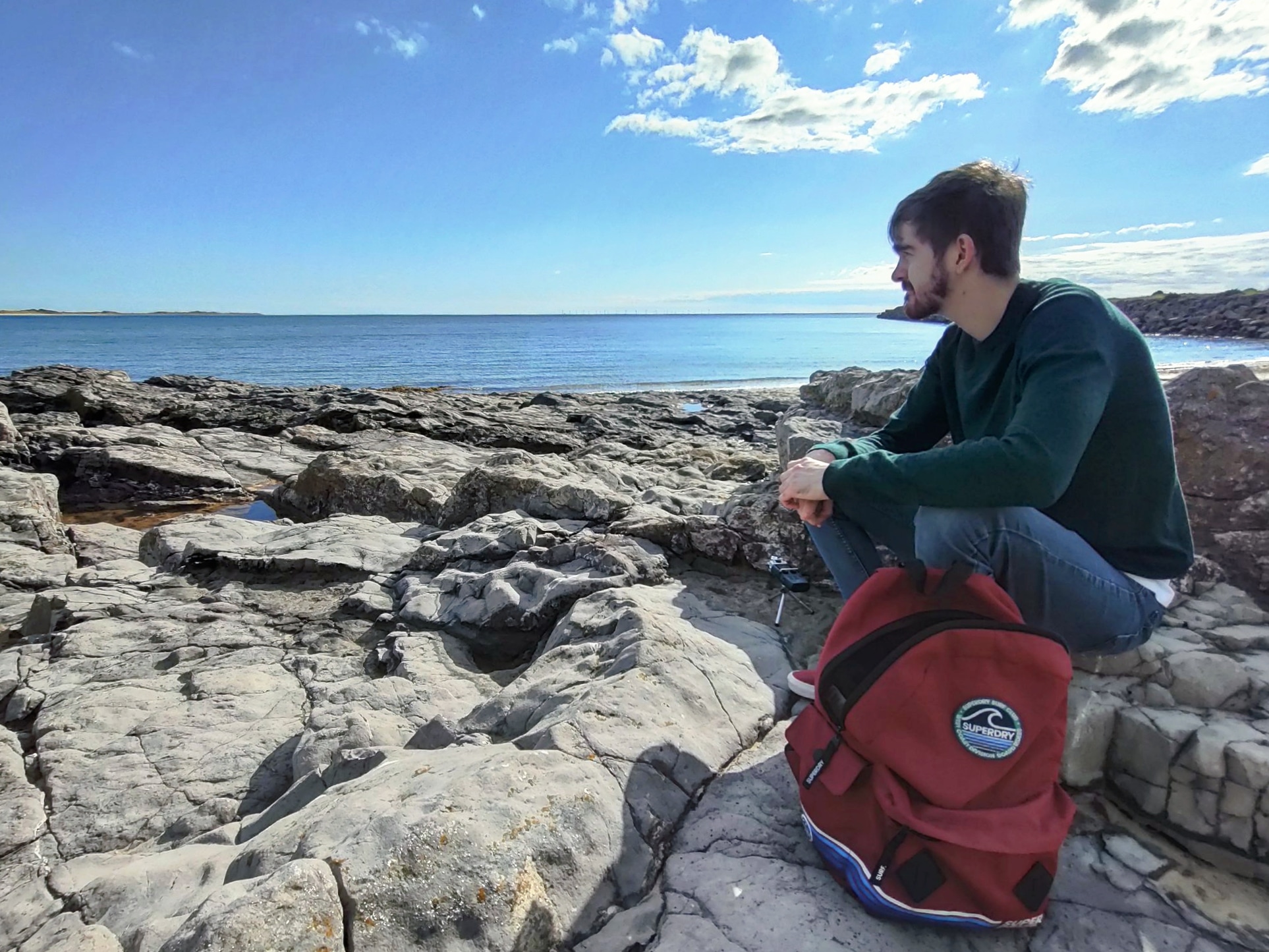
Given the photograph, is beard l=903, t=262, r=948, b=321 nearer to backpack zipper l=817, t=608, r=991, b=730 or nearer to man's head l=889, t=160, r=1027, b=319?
man's head l=889, t=160, r=1027, b=319

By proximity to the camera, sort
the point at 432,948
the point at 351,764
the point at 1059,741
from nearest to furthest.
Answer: the point at 432,948 < the point at 1059,741 < the point at 351,764

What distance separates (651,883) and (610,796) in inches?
11.0

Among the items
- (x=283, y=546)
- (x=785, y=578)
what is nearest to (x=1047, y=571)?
(x=785, y=578)

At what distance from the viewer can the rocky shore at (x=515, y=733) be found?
1807mm

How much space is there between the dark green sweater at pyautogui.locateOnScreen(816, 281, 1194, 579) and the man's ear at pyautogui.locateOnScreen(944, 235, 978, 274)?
0.23 meters

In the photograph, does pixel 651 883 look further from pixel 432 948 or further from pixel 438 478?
pixel 438 478

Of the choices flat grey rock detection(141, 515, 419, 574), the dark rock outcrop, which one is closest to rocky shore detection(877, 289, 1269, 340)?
the dark rock outcrop

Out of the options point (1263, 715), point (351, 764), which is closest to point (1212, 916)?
point (1263, 715)

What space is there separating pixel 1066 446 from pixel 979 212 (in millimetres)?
785

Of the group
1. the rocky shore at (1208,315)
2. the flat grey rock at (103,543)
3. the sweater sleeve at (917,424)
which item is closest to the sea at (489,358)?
the rocky shore at (1208,315)

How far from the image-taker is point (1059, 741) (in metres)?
1.90

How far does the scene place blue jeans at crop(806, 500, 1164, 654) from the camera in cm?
208

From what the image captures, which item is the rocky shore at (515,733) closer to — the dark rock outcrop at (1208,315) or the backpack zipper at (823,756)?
the backpack zipper at (823,756)

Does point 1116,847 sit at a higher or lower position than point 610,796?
lower
